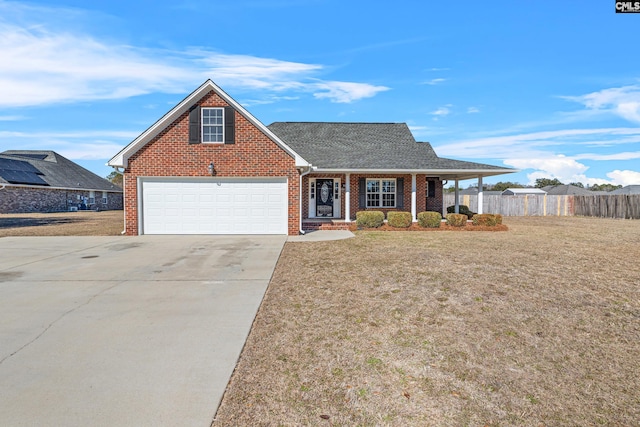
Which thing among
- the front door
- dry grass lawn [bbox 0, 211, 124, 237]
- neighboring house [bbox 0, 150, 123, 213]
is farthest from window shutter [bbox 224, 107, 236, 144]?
neighboring house [bbox 0, 150, 123, 213]

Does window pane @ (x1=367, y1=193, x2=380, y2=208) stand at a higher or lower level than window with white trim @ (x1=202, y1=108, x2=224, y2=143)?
lower

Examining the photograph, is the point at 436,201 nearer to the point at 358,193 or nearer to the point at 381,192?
the point at 381,192

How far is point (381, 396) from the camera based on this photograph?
3.34 m

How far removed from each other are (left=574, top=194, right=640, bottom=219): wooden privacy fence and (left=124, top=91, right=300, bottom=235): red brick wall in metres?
25.4

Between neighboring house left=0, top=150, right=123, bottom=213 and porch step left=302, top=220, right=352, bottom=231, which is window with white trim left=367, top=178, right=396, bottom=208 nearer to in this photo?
Answer: porch step left=302, top=220, right=352, bottom=231

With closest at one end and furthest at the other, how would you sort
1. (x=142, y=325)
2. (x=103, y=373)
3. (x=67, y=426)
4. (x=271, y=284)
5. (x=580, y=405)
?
(x=67, y=426)
(x=580, y=405)
(x=103, y=373)
(x=142, y=325)
(x=271, y=284)

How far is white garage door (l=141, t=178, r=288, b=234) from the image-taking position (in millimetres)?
14508

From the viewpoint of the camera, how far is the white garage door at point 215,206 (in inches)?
571

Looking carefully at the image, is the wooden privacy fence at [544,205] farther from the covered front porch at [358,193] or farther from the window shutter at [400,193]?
the window shutter at [400,193]

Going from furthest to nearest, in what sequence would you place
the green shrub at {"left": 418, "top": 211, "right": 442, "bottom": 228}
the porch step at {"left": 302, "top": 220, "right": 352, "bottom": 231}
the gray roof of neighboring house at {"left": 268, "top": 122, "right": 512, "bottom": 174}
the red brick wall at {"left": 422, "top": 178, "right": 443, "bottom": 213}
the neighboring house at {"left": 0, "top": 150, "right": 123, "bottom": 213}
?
1. the neighboring house at {"left": 0, "top": 150, "right": 123, "bottom": 213}
2. the red brick wall at {"left": 422, "top": 178, "right": 443, "bottom": 213}
3. the gray roof of neighboring house at {"left": 268, "top": 122, "right": 512, "bottom": 174}
4. the green shrub at {"left": 418, "top": 211, "right": 442, "bottom": 228}
5. the porch step at {"left": 302, "top": 220, "right": 352, "bottom": 231}

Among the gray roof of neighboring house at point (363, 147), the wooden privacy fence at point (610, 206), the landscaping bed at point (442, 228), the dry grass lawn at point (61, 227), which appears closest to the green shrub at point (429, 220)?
the landscaping bed at point (442, 228)

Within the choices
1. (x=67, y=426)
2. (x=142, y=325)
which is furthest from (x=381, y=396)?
(x=142, y=325)

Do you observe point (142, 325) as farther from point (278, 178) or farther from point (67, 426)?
point (278, 178)

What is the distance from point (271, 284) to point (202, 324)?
2137 mm
